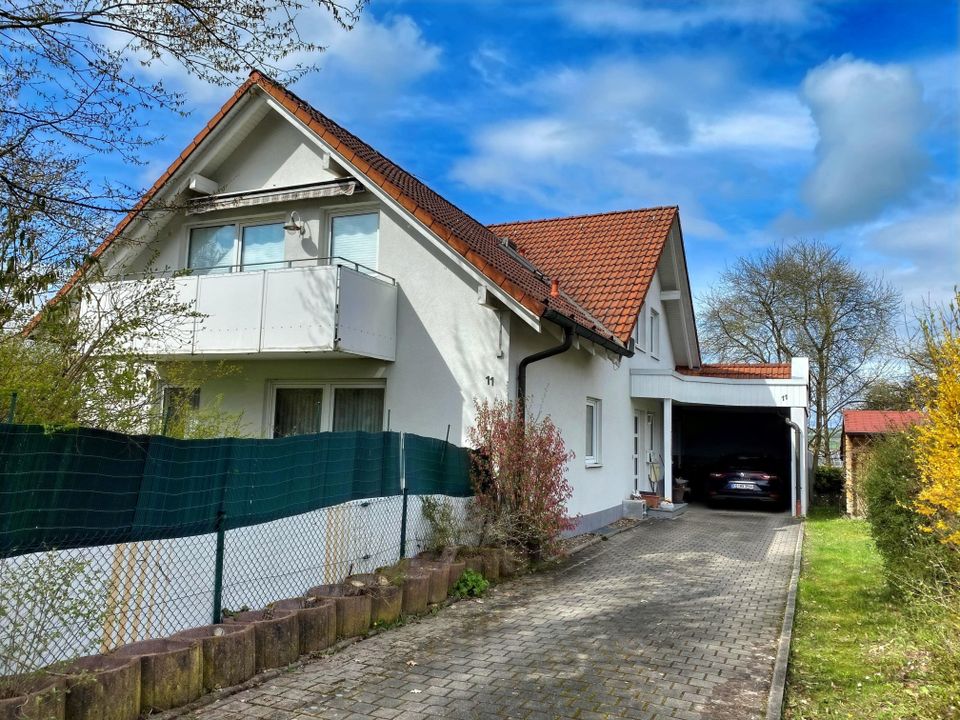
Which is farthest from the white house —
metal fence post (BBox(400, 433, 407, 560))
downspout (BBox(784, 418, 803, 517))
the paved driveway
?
downspout (BBox(784, 418, 803, 517))

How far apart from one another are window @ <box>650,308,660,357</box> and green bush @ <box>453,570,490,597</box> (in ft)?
36.3

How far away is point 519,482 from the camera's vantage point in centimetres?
954

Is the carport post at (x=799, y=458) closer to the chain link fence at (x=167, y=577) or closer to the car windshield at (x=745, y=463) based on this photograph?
the car windshield at (x=745, y=463)

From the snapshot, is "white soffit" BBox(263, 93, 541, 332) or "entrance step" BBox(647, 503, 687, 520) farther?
"entrance step" BBox(647, 503, 687, 520)

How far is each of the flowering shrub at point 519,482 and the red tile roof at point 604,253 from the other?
4.45 m

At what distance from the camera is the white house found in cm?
1033

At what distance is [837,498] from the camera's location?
22969 millimetres

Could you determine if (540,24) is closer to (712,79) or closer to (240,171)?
(712,79)

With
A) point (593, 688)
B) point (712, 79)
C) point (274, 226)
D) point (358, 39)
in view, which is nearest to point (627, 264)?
point (712, 79)

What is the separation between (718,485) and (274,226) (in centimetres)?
1325

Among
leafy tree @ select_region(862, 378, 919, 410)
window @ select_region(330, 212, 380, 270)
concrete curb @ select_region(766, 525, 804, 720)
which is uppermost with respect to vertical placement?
window @ select_region(330, 212, 380, 270)

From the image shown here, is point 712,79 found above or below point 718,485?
above

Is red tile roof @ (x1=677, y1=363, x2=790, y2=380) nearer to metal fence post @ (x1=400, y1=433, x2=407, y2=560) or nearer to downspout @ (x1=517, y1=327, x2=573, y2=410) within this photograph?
downspout @ (x1=517, y1=327, x2=573, y2=410)

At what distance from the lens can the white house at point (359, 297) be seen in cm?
1033
